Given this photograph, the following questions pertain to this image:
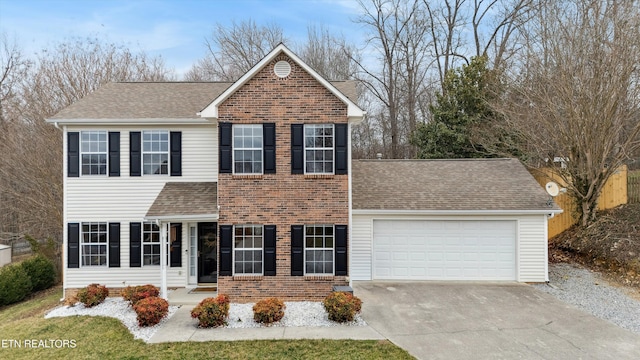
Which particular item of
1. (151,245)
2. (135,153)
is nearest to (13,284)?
(151,245)

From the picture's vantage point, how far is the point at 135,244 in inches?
448

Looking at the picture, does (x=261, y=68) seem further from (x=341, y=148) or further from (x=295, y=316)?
(x=295, y=316)

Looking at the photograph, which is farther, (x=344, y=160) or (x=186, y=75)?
(x=186, y=75)

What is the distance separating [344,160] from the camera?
33.6 ft

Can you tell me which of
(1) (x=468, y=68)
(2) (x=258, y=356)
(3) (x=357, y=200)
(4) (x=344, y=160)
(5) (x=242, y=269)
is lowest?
(2) (x=258, y=356)

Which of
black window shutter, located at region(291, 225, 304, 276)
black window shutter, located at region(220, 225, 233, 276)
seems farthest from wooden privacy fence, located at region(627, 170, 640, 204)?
black window shutter, located at region(220, 225, 233, 276)

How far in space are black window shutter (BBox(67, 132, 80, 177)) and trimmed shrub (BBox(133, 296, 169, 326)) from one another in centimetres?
553

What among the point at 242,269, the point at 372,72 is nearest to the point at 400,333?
the point at 242,269

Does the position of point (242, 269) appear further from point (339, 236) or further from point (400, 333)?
point (400, 333)

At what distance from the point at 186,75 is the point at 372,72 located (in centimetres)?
1549

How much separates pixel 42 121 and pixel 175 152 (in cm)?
1352

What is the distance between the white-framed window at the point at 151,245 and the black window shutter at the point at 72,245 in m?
2.10

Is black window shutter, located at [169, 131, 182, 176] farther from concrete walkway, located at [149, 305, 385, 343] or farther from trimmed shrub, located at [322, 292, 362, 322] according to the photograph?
trimmed shrub, located at [322, 292, 362, 322]

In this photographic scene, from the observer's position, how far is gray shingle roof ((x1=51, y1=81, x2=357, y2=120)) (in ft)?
37.6
